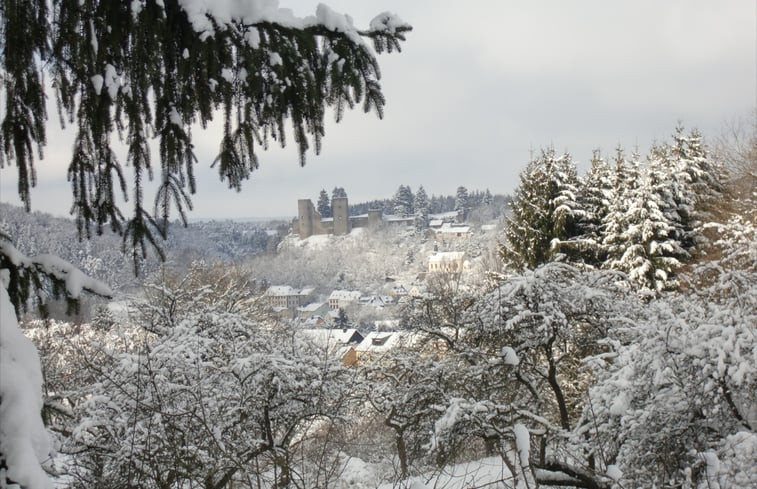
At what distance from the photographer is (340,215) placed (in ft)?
314

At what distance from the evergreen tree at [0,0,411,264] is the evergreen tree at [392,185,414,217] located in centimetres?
9908

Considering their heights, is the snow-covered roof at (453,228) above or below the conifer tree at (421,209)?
below

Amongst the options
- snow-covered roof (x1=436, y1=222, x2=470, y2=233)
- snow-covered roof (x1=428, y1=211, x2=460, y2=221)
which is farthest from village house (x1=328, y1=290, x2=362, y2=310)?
snow-covered roof (x1=428, y1=211, x2=460, y2=221)

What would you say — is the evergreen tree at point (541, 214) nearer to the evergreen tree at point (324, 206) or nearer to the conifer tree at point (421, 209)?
the conifer tree at point (421, 209)

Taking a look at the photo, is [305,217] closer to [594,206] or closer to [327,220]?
[327,220]

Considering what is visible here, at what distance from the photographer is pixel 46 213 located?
2.03 m

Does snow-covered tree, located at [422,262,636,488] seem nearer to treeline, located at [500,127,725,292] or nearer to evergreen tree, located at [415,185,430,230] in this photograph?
treeline, located at [500,127,725,292]

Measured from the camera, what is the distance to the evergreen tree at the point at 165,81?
1.82m

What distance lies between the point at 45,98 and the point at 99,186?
0.41 m

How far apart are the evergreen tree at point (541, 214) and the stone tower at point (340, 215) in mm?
79049

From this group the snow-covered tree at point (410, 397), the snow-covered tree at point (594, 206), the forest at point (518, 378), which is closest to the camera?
the forest at point (518, 378)

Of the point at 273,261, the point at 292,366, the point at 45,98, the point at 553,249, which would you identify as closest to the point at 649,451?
the point at 292,366

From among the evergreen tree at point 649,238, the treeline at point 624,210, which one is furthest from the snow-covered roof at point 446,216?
the evergreen tree at point 649,238

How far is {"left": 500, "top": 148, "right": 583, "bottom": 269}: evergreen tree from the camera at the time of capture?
16.3 meters
